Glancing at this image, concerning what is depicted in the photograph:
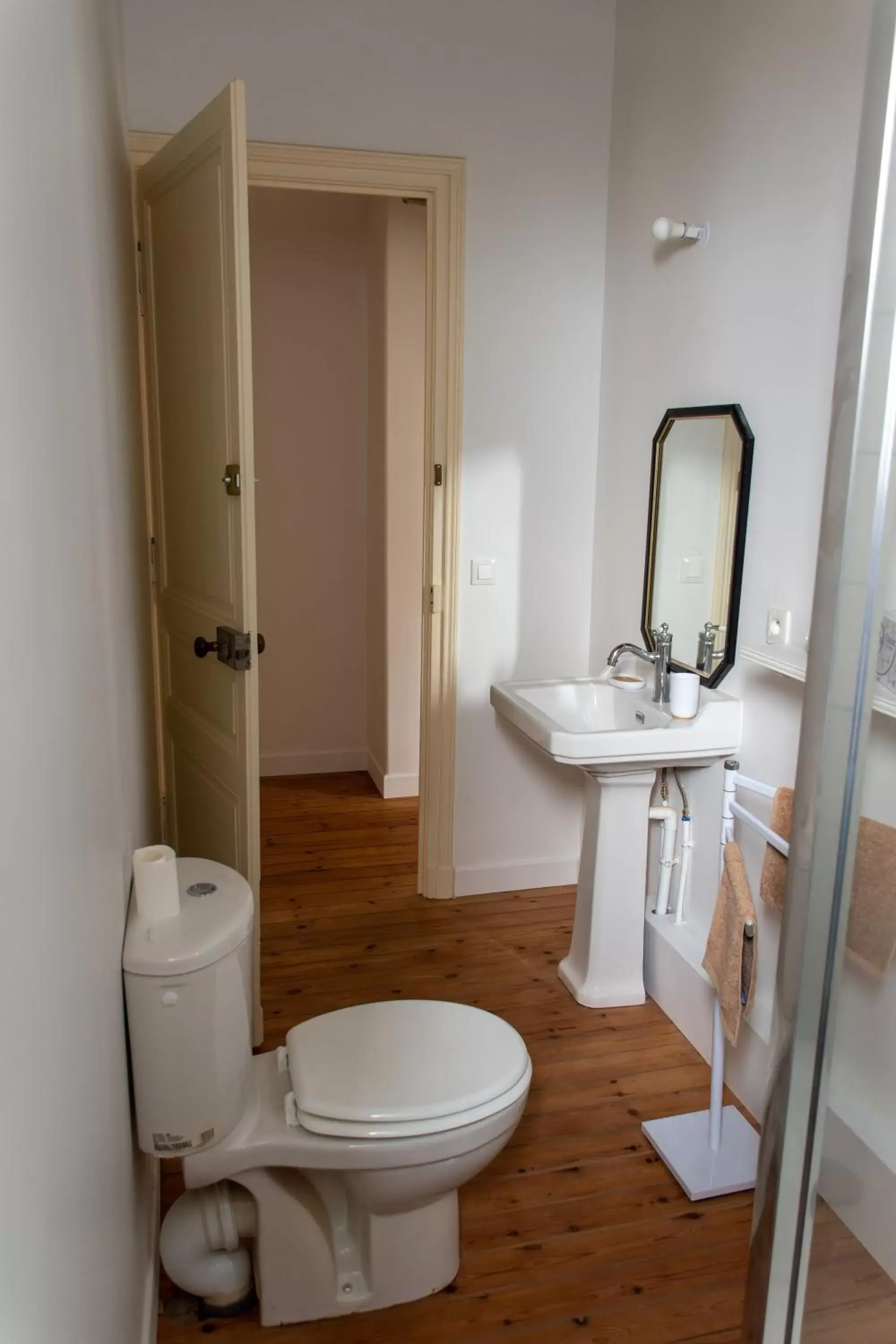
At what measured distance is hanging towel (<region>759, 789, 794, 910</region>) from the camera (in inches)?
77.9

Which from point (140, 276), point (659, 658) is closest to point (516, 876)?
point (659, 658)

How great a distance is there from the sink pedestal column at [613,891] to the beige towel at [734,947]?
615 mm

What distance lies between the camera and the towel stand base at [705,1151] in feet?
7.12

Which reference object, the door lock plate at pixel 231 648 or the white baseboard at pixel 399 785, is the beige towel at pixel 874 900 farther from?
the white baseboard at pixel 399 785

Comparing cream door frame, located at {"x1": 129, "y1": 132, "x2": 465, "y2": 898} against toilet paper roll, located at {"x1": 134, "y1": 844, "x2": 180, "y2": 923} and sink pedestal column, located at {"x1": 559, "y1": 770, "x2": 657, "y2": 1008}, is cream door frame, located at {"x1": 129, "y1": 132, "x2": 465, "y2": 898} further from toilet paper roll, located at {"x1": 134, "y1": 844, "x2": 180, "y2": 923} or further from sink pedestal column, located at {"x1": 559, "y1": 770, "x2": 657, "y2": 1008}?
toilet paper roll, located at {"x1": 134, "y1": 844, "x2": 180, "y2": 923}

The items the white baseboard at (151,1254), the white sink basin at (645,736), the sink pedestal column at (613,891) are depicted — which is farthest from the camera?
the sink pedestal column at (613,891)

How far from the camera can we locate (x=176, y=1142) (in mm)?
1665

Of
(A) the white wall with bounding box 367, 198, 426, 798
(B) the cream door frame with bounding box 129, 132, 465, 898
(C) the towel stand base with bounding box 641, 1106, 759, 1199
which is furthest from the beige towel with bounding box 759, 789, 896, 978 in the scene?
(A) the white wall with bounding box 367, 198, 426, 798

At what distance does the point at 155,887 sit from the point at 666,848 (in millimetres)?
1577

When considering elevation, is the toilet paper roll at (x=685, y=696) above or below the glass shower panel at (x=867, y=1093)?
below

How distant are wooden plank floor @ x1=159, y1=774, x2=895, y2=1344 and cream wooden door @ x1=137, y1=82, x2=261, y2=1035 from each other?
0.57 m

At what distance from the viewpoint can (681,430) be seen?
279 cm

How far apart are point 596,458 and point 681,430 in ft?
1.98

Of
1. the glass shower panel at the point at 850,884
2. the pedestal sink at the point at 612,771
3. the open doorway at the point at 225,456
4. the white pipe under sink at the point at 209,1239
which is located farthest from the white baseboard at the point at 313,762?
the glass shower panel at the point at 850,884
